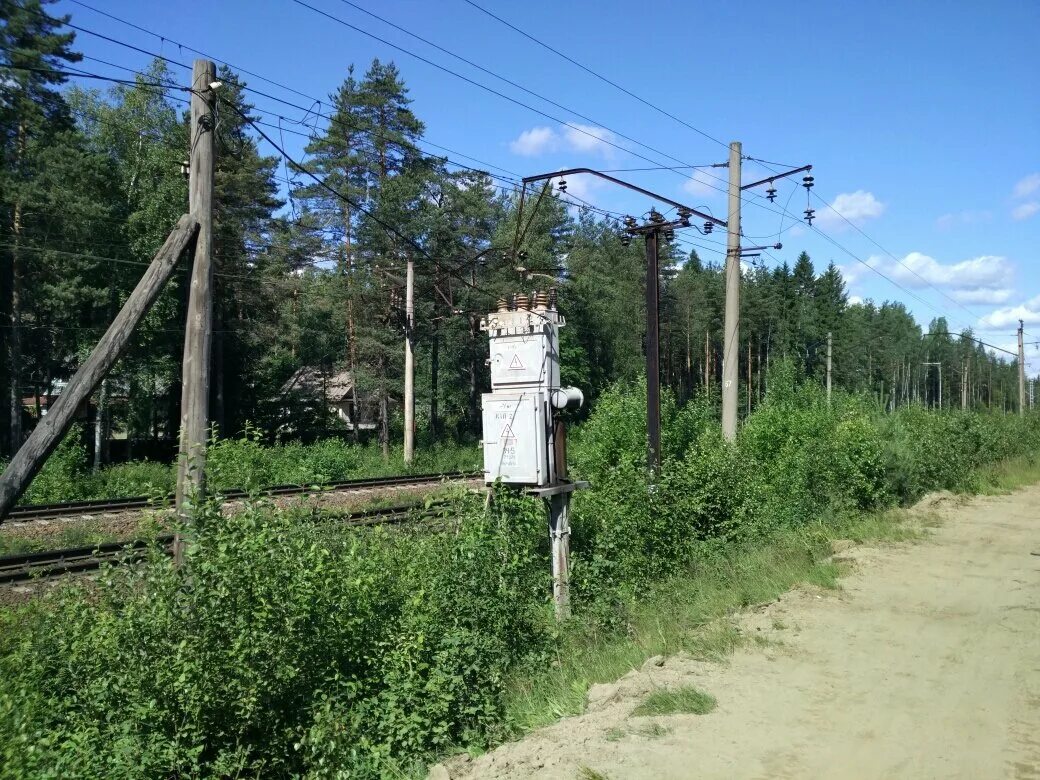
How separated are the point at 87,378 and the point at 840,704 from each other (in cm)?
657

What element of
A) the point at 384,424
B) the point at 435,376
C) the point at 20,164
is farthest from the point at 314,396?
the point at 20,164

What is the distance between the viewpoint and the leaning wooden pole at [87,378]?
21.5 ft

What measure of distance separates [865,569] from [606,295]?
39.2 metres

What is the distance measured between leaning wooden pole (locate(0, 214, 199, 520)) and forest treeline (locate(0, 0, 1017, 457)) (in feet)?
37.1

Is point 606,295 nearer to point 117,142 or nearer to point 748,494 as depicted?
point 117,142

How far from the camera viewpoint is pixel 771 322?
234ft

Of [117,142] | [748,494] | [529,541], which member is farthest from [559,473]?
[117,142]

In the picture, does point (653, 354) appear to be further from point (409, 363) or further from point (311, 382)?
point (311, 382)

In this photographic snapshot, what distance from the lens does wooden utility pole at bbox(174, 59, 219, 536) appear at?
7.41 meters

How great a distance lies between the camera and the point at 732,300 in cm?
1772

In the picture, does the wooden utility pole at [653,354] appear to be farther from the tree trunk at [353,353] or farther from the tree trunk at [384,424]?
the tree trunk at [353,353]

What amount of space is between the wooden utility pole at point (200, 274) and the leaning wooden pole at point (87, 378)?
0.60 feet

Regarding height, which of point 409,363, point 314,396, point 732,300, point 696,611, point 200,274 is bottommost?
point 696,611

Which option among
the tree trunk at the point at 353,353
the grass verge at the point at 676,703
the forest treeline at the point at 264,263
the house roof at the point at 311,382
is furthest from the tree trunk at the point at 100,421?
the grass verge at the point at 676,703
